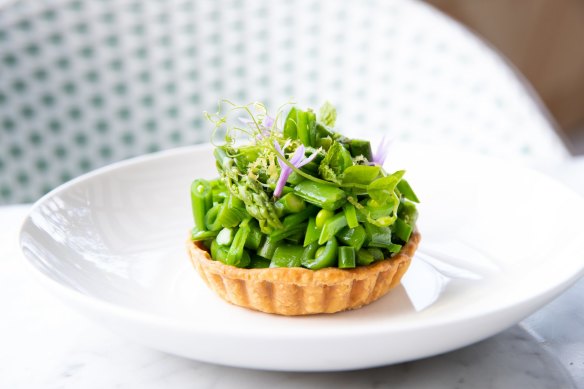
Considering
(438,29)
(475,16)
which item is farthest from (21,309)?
(475,16)

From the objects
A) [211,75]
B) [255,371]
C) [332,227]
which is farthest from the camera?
[211,75]

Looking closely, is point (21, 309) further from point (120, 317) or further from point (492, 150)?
point (492, 150)

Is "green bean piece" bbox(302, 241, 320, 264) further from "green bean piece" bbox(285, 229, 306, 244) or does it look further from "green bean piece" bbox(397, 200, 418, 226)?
"green bean piece" bbox(397, 200, 418, 226)

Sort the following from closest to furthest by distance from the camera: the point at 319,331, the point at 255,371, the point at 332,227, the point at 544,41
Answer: the point at 319,331, the point at 255,371, the point at 332,227, the point at 544,41

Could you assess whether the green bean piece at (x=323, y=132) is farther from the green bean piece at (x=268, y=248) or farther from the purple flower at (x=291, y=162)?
the green bean piece at (x=268, y=248)

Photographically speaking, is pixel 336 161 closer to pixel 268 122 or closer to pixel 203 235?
pixel 268 122

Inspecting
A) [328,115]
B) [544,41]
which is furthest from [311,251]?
[544,41]

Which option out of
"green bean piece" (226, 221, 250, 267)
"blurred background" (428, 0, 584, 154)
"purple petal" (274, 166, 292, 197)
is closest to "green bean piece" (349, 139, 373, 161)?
"purple petal" (274, 166, 292, 197)
